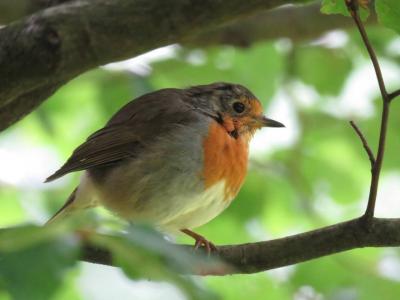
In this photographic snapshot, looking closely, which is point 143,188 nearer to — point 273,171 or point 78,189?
point 78,189

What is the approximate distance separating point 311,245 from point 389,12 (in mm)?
1017

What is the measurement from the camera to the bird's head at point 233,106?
4.87 meters

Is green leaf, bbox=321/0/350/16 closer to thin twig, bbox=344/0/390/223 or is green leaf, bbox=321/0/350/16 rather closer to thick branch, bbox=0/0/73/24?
thin twig, bbox=344/0/390/223

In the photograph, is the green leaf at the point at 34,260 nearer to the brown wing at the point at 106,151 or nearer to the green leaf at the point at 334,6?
the green leaf at the point at 334,6

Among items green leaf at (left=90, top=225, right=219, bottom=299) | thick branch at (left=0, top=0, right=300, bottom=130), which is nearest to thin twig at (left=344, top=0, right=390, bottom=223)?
thick branch at (left=0, top=0, right=300, bottom=130)

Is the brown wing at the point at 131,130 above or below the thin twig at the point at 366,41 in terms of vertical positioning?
below

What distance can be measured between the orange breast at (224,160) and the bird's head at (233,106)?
25 cm

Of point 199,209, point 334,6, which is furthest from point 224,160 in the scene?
point 334,6

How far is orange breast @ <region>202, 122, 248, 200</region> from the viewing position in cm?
422

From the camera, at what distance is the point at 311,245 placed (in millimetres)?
2916

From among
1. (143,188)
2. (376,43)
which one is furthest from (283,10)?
(143,188)

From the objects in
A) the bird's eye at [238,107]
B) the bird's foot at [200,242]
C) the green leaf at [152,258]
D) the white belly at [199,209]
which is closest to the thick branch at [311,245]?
the bird's foot at [200,242]

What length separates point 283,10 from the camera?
5.28 metres

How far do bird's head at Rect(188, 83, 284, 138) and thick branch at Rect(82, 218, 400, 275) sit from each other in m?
1.86
